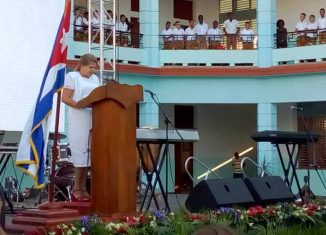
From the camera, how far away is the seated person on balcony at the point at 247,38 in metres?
21.8

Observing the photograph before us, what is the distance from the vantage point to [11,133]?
722 inches

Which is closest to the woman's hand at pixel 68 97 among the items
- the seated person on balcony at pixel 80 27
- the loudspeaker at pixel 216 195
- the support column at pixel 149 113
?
the loudspeaker at pixel 216 195

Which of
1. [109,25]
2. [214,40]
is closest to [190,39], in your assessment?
[214,40]

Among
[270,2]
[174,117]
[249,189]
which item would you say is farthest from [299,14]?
[249,189]

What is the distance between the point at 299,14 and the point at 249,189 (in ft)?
50.2

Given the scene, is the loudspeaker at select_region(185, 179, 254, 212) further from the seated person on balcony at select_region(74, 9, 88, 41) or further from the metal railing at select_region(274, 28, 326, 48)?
the metal railing at select_region(274, 28, 326, 48)

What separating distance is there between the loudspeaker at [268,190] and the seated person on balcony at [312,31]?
12.2m

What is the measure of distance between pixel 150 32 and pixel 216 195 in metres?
13.8

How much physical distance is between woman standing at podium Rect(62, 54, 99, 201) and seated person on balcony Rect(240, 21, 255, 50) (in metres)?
14.1

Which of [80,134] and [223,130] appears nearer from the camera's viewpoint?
[80,134]

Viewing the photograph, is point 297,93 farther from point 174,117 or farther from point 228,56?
point 174,117

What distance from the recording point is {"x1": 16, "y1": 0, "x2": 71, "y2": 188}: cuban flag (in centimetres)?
753

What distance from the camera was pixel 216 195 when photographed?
820 cm

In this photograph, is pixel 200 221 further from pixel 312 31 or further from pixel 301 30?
pixel 301 30
